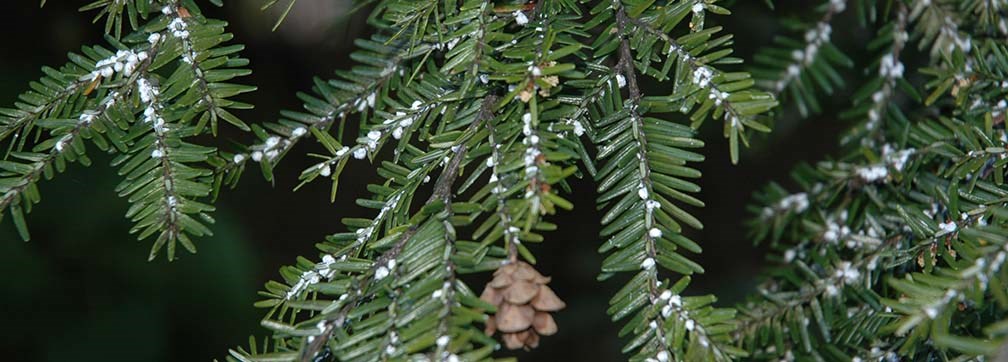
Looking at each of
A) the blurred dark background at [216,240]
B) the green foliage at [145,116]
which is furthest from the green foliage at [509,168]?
the blurred dark background at [216,240]

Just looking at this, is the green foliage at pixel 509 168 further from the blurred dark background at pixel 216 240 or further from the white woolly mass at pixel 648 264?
→ the blurred dark background at pixel 216 240

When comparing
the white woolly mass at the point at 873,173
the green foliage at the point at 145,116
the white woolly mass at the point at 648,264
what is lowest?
the white woolly mass at the point at 873,173

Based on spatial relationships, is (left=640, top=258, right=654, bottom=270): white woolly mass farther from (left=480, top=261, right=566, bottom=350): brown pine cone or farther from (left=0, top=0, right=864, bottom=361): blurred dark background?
(left=0, top=0, right=864, bottom=361): blurred dark background

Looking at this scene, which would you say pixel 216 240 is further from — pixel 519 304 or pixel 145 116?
pixel 519 304

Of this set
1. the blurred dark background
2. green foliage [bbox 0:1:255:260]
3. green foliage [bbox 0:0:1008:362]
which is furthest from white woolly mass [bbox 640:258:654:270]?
the blurred dark background

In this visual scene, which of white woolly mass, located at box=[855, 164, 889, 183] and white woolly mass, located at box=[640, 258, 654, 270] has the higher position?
white woolly mass, located at box=[640, 258, 654, 270]

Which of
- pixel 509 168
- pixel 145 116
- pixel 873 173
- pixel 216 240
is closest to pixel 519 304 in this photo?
pixel 509 168

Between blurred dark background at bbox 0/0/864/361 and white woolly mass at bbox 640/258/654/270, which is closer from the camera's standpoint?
white woolly mass at bbox 640/258/654/270
